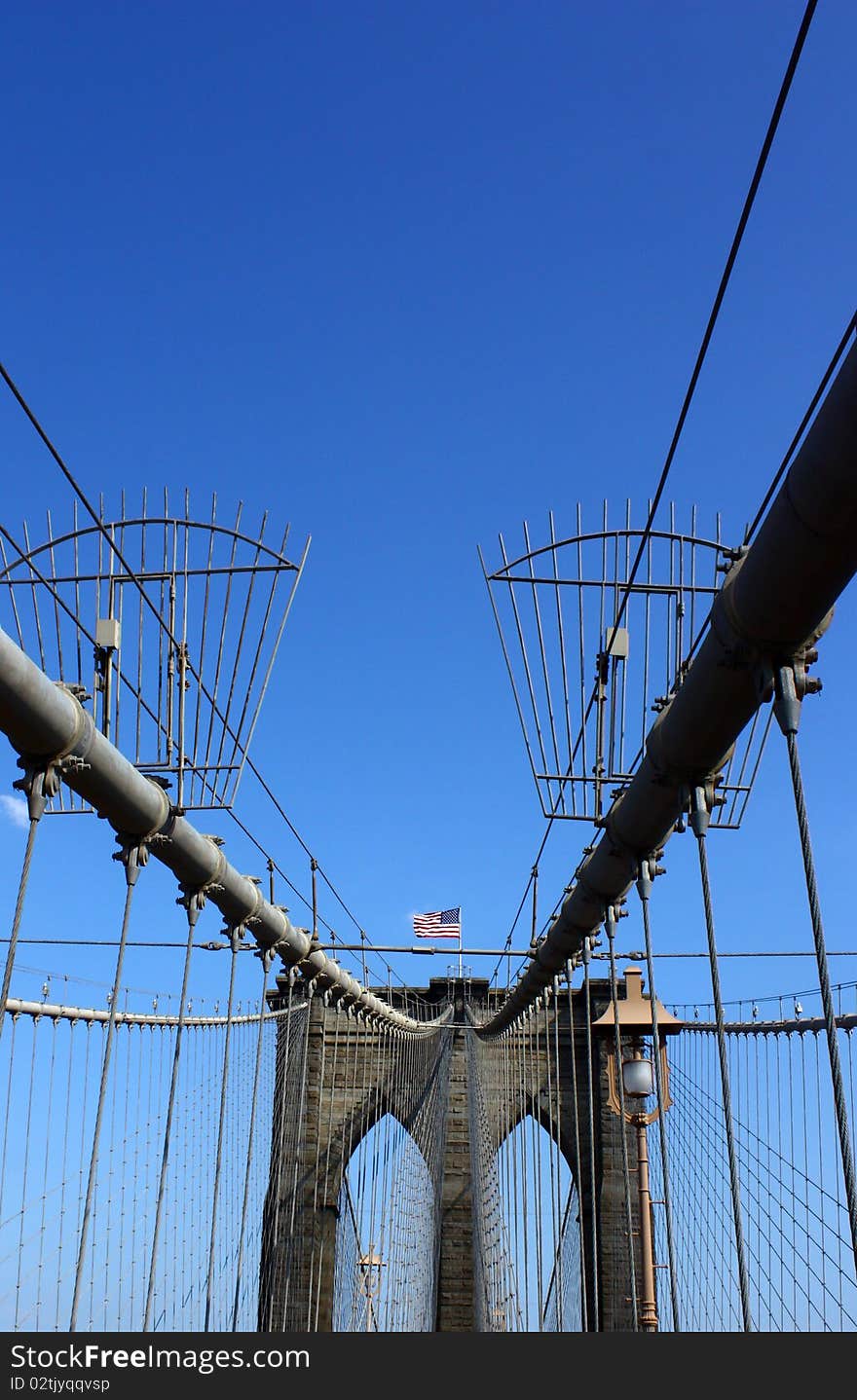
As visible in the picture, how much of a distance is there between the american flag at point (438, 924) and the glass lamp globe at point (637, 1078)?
43.0ft

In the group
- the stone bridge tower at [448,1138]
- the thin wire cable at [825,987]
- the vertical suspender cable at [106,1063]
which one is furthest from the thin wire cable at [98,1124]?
the stone bridge tower at [448,1138]

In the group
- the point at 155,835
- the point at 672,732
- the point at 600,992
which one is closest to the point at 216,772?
the point at 155,835

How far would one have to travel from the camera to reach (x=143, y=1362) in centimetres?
383

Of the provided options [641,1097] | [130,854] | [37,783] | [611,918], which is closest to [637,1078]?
[641,1097]

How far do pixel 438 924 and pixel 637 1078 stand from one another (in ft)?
44.6

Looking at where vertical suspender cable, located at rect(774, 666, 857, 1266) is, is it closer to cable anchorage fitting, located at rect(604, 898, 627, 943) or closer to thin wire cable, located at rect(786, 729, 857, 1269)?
thin wire cable, located at rect(786, 729, 857, 1269)

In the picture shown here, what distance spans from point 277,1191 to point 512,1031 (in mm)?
6705

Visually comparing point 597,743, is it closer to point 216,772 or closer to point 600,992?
point 216,772

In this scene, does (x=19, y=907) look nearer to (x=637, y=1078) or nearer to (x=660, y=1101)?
(x=660, y=1101)

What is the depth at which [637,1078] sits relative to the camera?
355 inches

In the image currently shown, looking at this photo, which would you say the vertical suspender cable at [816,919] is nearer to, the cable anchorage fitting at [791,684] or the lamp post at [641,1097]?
the cable anchorage fitting at [791,684]

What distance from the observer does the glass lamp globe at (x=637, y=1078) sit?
8.96 meters

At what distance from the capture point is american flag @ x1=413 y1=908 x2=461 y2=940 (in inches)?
873

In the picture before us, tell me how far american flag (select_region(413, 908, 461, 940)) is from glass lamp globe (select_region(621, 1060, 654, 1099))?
43.0ft
